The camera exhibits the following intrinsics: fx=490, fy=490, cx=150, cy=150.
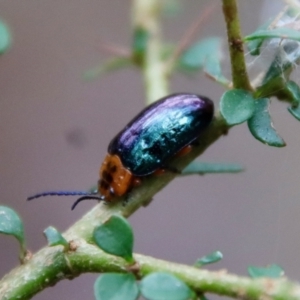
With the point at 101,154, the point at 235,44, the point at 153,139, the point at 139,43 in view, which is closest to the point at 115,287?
the point at 235,44

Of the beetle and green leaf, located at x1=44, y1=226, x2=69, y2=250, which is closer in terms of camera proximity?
green leaf, located at x1=44, y1=226, x2=69, y2=250

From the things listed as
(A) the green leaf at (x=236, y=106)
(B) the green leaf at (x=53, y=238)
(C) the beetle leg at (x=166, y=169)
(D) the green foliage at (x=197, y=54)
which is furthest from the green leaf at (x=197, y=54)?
(B) the green leaf at (x=53, y=238)

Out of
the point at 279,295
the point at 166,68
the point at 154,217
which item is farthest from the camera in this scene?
the point at 154,217

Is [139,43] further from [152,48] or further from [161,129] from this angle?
[161,129]

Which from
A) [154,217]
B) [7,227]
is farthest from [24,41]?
[7,227]

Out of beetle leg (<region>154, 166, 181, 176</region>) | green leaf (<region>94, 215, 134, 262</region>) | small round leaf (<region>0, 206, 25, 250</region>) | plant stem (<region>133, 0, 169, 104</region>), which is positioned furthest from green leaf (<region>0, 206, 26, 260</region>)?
plant stem (<region>133, 0, 169, 104</region>)

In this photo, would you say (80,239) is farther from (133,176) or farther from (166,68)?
(166,68)

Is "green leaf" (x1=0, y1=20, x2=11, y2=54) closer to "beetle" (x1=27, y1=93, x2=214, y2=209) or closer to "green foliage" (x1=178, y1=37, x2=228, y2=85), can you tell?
"beetle" (x1=27, y1=93, x2=214, y2=209)
